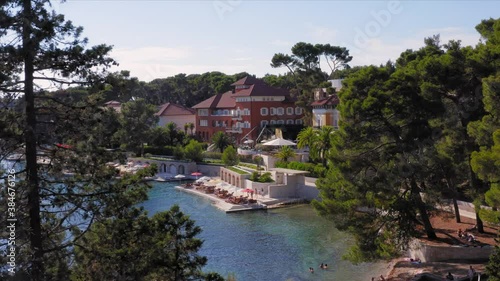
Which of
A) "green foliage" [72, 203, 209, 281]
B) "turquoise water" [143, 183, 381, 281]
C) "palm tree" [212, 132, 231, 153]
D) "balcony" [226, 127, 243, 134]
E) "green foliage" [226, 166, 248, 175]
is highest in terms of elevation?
"balcony" [226, 127, 243, 134]

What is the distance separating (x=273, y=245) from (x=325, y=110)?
2578 centimetres

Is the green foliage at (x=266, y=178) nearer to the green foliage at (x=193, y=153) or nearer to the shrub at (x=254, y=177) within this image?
the shrub at (x=254, y=177)

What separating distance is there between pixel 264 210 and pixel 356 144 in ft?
52.3

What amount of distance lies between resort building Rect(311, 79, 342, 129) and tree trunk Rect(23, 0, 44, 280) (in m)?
40.3

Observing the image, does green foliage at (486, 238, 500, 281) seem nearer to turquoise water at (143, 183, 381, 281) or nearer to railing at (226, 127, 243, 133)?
turquoise water at (143, 183, 381, 281)

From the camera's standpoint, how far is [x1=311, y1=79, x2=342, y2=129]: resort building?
49406mm

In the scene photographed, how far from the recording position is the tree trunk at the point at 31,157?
30.5 ft

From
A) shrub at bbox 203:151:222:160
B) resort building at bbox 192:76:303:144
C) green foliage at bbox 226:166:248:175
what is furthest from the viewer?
resort building at bbox 192:76:303:144

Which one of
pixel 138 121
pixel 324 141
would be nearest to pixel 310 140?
pixel 324 141

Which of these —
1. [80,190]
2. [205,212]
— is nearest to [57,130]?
[80,190]

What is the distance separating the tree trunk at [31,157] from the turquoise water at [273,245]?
505 inches

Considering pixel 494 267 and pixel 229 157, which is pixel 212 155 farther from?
pixel 494 267

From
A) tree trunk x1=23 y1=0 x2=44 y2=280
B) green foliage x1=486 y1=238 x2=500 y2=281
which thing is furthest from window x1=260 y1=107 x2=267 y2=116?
tree trunk x1=23 y1=0 x2=44 y2=280

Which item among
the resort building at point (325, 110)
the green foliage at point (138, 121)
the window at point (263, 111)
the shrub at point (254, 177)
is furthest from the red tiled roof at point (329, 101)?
the green foliage at point (138, 121)
